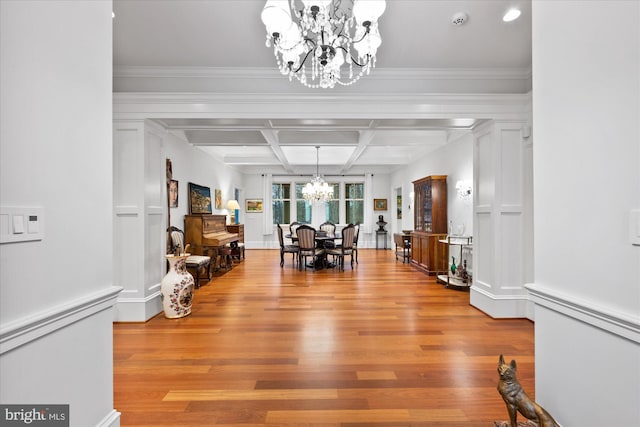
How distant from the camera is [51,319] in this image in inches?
40.9

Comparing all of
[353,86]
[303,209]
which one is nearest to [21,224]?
[353,86]

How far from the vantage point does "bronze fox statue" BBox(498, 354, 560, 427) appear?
1.20 m

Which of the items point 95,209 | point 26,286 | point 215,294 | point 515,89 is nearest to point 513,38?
point 515,89

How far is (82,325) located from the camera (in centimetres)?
122

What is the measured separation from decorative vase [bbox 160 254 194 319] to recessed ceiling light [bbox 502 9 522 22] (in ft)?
13.3

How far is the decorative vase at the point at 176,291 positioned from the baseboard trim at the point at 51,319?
6.95 ft

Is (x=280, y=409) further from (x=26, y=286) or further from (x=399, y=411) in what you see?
(x=26, y=286)

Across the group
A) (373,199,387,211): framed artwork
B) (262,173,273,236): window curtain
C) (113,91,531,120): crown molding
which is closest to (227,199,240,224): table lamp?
(262,173,273,236): window curtain

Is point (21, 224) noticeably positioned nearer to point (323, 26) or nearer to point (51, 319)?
point (51, 319)

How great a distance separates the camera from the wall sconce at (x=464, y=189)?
16.4 feet

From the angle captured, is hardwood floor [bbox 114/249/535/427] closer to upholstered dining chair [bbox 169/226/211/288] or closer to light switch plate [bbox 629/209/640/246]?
upholstered dining chair [bbox 169/226/211/288]

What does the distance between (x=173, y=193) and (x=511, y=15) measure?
5.09 meters

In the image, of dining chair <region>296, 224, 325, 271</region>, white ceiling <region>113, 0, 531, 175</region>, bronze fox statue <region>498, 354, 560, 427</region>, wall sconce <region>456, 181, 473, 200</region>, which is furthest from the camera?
dining chair <region>296, 224, 325, 271</region>

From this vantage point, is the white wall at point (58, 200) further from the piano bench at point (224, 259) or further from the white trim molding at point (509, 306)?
the piano bench at point (224, 259)
